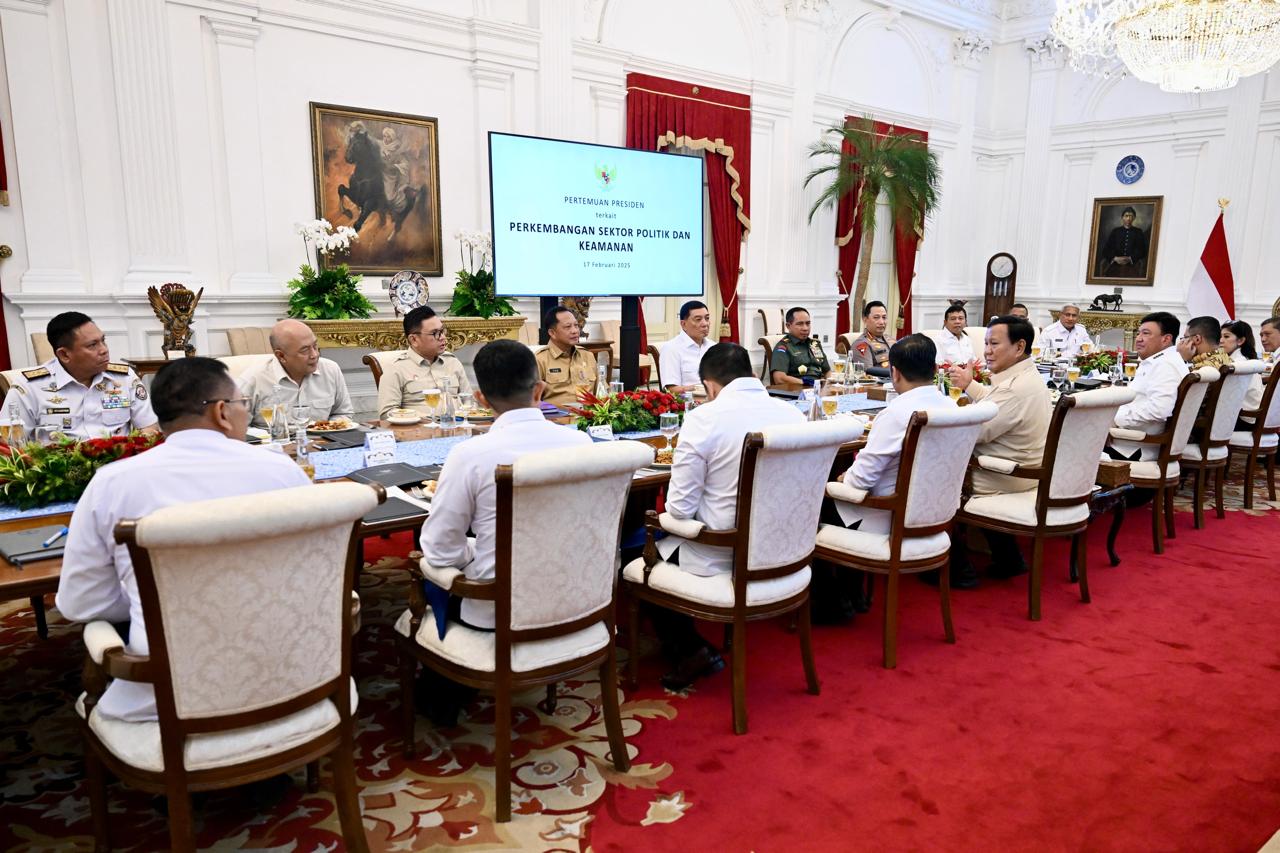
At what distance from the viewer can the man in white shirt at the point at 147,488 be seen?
5.32ft

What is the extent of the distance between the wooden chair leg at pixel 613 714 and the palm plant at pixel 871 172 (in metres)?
8.11

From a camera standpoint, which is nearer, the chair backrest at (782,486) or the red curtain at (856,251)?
the chair backrest at (782,486)

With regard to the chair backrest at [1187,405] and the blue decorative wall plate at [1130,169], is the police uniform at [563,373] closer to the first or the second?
the chair backrest at [1187,405]

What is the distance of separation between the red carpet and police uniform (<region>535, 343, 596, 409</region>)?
188 centimetres

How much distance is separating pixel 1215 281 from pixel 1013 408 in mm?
7801

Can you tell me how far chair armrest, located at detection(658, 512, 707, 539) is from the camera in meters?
2.52

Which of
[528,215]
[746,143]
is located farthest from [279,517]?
[746,143]

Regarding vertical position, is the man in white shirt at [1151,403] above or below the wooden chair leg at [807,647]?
above

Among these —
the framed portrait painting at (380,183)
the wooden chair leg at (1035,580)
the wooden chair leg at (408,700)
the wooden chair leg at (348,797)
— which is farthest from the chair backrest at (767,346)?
the wooden chair leg at (348,797)

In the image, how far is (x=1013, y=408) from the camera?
354 cm

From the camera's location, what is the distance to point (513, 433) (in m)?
2.10

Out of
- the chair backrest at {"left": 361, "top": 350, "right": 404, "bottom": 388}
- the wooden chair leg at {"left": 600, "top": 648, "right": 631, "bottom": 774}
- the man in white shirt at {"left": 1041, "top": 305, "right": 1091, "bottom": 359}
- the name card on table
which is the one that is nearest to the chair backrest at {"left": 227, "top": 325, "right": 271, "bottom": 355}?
the chair backrest at {"left": 361, "top": 350, "right": 404, "bottom": 388}

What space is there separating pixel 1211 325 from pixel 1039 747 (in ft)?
13.4

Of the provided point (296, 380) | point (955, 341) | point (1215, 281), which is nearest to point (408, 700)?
point (296, 380)
